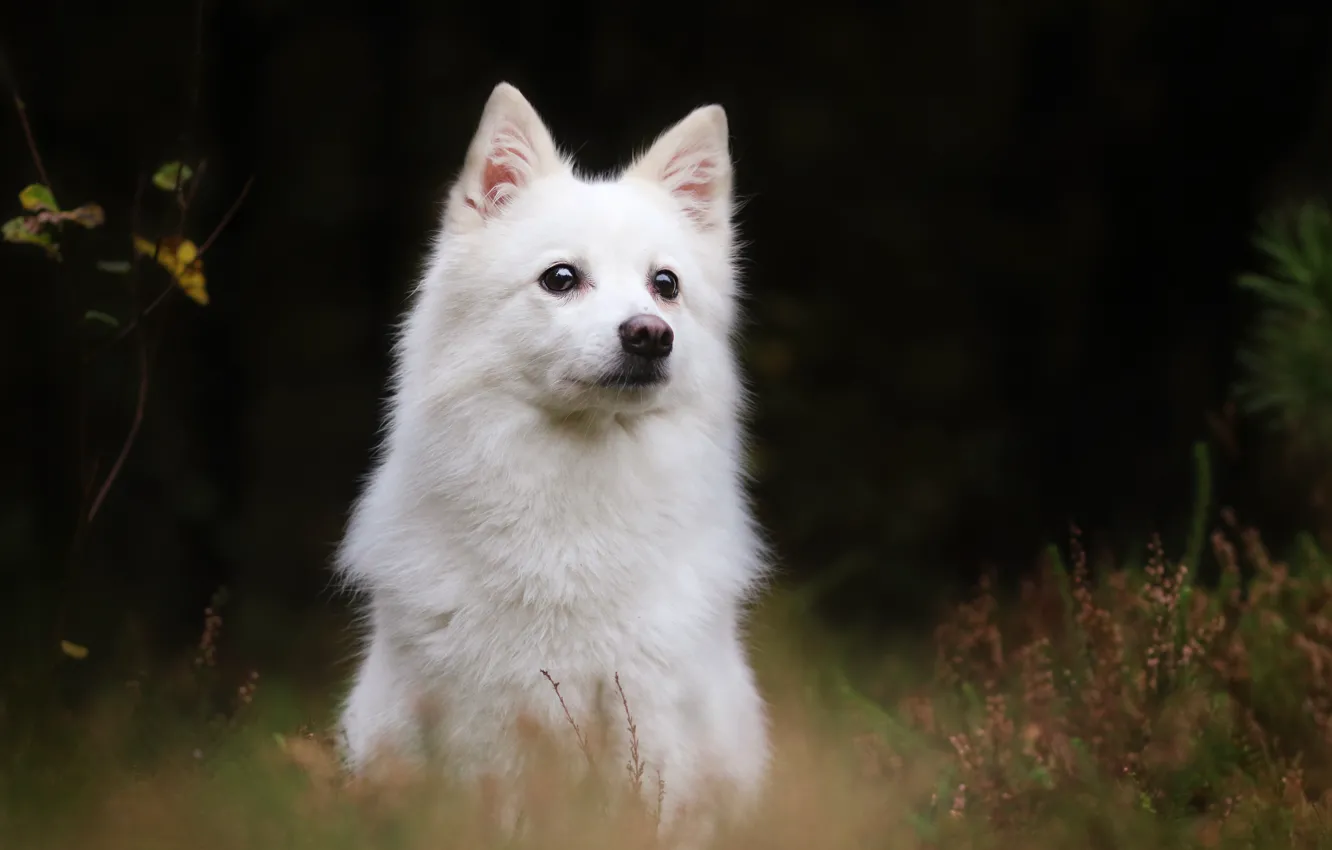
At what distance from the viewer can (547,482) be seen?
11.7ft

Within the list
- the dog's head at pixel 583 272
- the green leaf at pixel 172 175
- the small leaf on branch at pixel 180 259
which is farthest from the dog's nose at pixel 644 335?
the green leaf at pixel 172 175

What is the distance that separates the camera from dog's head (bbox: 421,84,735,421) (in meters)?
3.52

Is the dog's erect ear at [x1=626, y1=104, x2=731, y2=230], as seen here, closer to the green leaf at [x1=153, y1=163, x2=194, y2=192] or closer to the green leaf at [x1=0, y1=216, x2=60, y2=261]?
the green leaf at [x1=153, y1=163, x2=194, y2=192]

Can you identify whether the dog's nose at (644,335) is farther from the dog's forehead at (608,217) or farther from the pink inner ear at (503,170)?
the pink inner ear at (503,170)

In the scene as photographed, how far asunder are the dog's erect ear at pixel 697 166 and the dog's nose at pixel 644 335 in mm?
669

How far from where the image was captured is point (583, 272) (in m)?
3.63

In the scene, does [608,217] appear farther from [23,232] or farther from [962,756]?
[962,756]

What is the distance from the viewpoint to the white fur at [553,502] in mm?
3348

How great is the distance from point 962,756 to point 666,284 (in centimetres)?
153

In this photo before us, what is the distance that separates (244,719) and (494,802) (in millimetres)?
1518

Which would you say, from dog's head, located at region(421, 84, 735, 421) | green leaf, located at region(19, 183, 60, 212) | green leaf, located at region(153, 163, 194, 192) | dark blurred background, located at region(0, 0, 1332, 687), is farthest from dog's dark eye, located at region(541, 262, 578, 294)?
dark blurred background, located at region(0, 0, 1332, 687)

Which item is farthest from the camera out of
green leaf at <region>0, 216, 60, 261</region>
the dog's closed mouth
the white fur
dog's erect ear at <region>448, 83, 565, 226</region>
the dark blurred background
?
the dark blurred background

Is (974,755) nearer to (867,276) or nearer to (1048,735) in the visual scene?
(1048,735)

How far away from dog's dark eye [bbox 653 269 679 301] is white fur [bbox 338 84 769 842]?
3 centimetres
